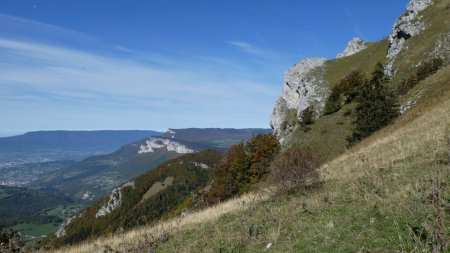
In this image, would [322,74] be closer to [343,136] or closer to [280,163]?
[343,136]

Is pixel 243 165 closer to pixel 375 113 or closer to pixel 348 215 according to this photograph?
pixel 375 113

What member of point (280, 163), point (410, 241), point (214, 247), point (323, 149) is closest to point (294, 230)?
point (214, 247)

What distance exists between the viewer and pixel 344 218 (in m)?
11.0

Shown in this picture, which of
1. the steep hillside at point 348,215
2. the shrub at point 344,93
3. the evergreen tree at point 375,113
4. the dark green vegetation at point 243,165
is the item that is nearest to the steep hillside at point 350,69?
the shrub at point 344,93

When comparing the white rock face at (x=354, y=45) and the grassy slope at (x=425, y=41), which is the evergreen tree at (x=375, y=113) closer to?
A: the grassy slope at (x=425, y=41)

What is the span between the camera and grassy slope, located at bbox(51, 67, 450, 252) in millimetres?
8930

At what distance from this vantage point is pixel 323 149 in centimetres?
5353

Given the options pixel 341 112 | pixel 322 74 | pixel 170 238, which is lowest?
pixel 170 238

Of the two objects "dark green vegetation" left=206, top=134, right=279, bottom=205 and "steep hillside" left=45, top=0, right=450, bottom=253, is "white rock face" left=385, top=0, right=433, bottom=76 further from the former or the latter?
"steep hillside" left=45, top=0, right=450, bottom=253

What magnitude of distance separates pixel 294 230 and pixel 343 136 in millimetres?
46886

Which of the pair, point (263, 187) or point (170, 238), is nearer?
point (170, 238)

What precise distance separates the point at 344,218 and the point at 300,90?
85.6 m

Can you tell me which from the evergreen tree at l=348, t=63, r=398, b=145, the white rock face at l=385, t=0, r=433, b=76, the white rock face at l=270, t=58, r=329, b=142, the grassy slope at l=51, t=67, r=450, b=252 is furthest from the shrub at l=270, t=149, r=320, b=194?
the white rock face at l=270, t=58, r=329, b=142

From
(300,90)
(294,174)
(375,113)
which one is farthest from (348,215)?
(300,90)
